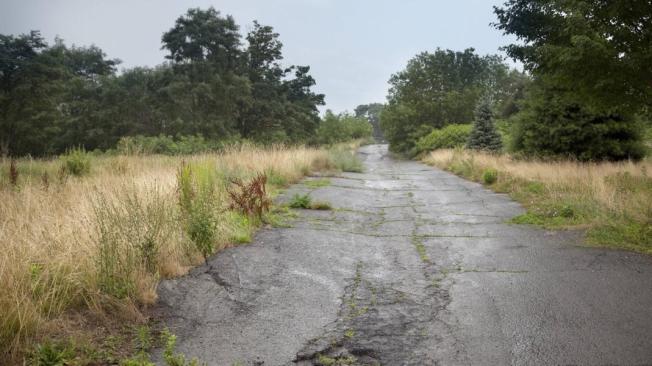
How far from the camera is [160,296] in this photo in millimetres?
4035

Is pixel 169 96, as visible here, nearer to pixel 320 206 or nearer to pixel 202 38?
pixel 202 38

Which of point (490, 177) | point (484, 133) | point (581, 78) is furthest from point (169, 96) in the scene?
point (581, 78)

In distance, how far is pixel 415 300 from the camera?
4.27 meters

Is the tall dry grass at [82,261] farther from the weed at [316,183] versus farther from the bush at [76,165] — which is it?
the weed at [316,183]

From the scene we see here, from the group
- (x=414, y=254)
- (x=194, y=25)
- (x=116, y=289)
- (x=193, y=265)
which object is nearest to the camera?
(x=116, y=289)

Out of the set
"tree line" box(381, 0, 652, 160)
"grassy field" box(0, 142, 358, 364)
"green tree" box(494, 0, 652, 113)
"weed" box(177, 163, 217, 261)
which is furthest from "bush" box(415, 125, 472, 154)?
"grassy field" box(0, 142, 358, 364)

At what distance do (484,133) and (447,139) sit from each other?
546 cm

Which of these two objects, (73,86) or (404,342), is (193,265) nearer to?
(404,342)

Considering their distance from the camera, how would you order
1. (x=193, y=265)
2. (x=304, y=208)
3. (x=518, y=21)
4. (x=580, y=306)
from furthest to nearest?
(x=518, y=21)
(x=304, y=208)
(x=193, y=265)
(x=580, y=306)

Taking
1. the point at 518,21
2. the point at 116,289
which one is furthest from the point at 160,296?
the point at 518,21

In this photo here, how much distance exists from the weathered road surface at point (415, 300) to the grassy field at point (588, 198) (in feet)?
1.75

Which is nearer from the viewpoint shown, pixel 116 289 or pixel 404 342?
pixel 404 342

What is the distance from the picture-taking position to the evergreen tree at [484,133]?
988 inches

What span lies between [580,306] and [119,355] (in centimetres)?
376
